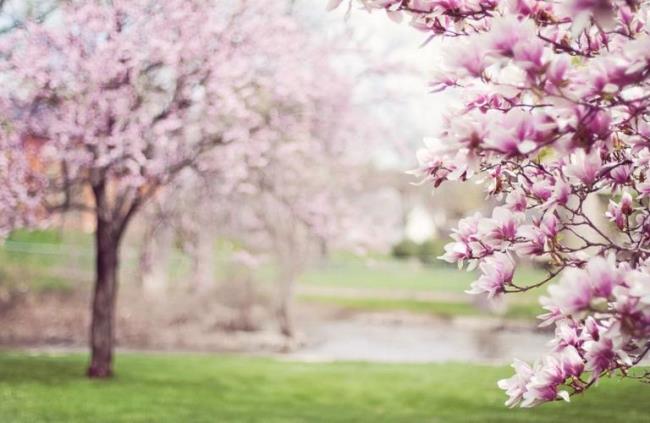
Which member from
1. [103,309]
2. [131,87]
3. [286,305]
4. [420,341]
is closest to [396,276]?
[420,341]

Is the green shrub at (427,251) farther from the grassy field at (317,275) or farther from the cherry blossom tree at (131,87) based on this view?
Answer: the cherry blossom tree at (131,87)

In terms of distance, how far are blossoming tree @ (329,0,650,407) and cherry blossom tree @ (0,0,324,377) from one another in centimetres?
571

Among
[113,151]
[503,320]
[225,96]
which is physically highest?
[225,96]

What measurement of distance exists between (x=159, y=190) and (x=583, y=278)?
8406 mm

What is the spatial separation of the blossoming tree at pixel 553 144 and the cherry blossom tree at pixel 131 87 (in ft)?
18.7

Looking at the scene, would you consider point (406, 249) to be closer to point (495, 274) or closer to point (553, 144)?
point (495, 274)

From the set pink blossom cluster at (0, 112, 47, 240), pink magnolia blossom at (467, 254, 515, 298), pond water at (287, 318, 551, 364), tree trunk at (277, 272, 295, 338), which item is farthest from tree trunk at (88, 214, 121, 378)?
tree trunk at (277, 272, 295, 338)

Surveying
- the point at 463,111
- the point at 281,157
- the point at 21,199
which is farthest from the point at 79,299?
the point at 463,111

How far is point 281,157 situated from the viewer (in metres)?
11.5

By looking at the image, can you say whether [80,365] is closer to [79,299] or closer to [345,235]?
[345,235]

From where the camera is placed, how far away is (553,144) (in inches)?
94.1

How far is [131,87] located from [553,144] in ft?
22.4

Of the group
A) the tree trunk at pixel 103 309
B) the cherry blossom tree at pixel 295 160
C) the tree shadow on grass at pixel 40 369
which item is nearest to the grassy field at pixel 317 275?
the cherry blossom tree at pixel 295 160

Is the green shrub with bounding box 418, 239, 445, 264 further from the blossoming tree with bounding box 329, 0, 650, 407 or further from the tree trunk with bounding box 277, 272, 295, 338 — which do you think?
the blossoming tree with bounding box 329, 0, 650, 407
